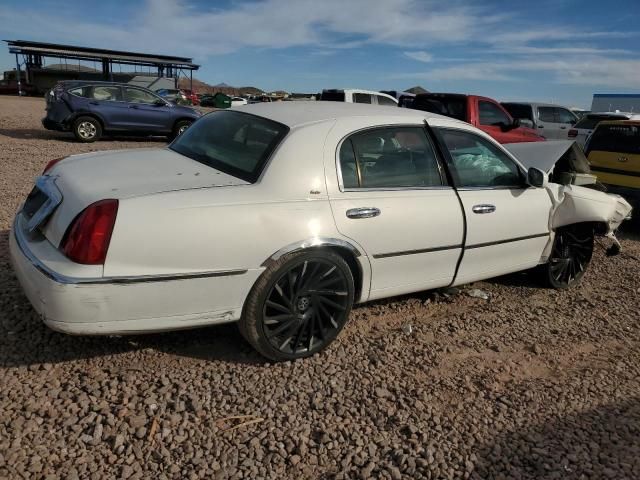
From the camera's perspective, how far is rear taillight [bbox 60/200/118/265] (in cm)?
249

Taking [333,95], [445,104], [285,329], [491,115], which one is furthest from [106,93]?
[285,329]

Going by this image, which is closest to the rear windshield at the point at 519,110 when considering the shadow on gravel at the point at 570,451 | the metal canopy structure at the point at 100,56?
the shadow on gravel at the point at 570,451

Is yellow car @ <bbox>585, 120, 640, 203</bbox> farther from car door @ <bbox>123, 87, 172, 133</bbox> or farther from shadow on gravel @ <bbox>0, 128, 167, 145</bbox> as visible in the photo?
shadow on gravel @ <bbox>0, 128, 167, 145</bbox>

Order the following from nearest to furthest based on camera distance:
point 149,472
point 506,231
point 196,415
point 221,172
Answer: point 149,472, point 196,415, point 221,172, point 506,231

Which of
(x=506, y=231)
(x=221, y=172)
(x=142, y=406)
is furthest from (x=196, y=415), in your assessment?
(x=506, y=231)

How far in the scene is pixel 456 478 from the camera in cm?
237

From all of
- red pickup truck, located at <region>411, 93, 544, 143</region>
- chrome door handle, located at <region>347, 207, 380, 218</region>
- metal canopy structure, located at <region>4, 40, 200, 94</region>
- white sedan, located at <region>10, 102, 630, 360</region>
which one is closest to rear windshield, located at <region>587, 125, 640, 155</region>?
red pickup truck, located at <region>411, 93, 544, 143</region>

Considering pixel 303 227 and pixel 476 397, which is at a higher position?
pixel 303 227

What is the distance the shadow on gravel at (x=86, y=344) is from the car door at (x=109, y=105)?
34.8 feet

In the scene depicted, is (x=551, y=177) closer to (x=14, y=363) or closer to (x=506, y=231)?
(x=506, y=231)

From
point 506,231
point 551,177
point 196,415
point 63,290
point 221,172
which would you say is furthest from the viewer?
point 551,177

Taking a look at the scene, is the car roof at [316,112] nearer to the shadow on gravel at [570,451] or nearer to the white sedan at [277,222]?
the white sedan at [277,222]

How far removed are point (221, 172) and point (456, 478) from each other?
2.07 meters

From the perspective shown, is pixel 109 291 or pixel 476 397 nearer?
pixel 109 291
